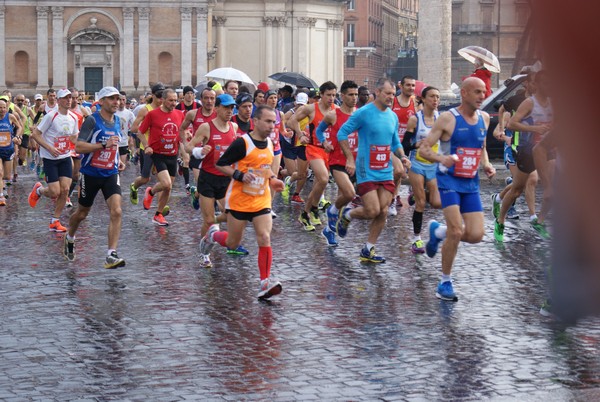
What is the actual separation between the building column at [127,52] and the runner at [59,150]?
59629 millimetres

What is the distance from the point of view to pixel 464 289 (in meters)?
9.45

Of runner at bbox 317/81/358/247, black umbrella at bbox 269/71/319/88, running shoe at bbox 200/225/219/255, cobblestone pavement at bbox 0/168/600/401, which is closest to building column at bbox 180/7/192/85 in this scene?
black umbrella at bbox 269/71/319/88

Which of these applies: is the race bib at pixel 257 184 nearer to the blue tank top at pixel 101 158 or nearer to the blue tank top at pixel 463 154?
the blue tank top at pixel 463 154

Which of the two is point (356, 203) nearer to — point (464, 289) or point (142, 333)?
point (464, 289)

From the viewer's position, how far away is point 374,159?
11070 mm

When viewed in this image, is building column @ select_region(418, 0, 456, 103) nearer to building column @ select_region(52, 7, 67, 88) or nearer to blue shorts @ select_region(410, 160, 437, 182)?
blue shorts @ select_region(410, 160, 437, 182)

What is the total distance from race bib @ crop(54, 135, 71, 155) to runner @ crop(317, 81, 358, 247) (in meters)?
3.46

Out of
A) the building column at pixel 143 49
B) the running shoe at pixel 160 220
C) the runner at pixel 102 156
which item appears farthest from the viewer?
the building column at pixel 143 49

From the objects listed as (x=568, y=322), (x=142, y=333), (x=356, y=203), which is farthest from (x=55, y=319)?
(x=356, y=203)

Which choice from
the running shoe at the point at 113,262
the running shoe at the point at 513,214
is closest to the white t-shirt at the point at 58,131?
the running shoe at the point at 113,262

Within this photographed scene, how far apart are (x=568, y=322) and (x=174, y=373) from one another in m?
4.89

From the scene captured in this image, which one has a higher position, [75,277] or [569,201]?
[569,201]

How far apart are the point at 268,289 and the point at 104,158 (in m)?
2.78

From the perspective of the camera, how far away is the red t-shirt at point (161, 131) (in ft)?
48.9
